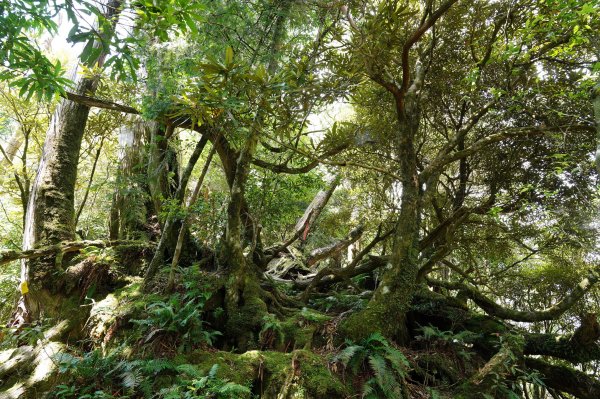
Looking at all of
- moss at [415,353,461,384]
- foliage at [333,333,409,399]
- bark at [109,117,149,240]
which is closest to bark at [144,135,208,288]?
bark at [109,117,149,240]

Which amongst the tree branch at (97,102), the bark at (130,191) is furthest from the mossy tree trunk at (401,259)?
the bark at (130,191)

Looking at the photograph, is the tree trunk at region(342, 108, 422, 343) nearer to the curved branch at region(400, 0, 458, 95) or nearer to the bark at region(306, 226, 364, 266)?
the curved branch at region(400, 0, 458, 95)

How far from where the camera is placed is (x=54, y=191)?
5.94 meters

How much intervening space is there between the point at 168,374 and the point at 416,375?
3063 mm

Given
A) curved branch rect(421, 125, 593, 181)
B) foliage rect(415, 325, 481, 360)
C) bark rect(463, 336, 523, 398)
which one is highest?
curved branch rect(421, 125, 593, 181)

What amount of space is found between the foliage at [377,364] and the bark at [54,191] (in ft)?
15.5

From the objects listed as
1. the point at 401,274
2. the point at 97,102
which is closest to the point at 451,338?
the point at 401,274

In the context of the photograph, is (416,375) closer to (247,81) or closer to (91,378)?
(91,378)

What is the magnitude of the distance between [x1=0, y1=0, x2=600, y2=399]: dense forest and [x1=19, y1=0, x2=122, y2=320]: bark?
0.03 meters

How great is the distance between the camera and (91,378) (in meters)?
3.79

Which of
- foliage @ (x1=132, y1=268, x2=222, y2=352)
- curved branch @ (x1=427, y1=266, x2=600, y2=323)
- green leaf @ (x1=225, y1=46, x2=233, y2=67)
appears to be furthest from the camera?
curved branch @ (x1=427, y1=266, x2=600, y2=323)

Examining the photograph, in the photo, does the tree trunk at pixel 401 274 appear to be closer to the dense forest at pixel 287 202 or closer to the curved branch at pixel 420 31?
the dense forest at pixel 287 202

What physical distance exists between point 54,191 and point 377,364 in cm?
587

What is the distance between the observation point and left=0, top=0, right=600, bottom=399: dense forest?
12.3ft
